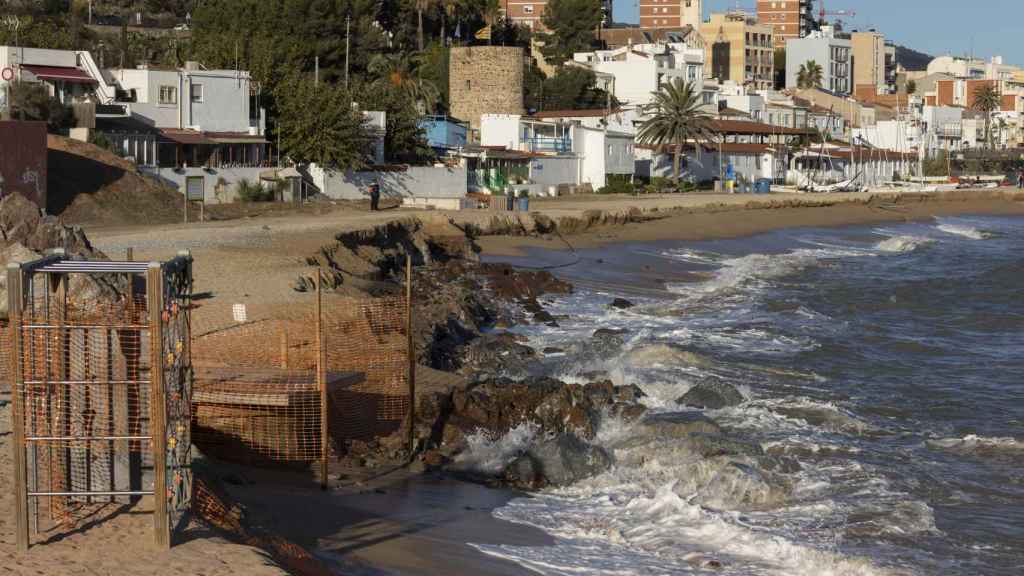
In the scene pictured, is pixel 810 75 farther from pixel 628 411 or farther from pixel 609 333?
pixel 628 411

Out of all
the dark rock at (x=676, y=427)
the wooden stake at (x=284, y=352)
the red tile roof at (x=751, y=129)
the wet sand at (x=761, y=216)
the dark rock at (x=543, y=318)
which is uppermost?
the red tile roof at (x=751, y=129)

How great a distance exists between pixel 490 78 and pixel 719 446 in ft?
212

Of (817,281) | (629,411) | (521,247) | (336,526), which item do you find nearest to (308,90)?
(521,247)

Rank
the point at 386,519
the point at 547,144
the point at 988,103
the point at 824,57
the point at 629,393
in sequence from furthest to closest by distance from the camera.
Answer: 1. the point at 824,57
2. the point at 988,103
3. the point at 547,144
4. the point at 629,393
5. the point at 386,519

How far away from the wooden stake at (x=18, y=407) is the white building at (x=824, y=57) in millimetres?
140709

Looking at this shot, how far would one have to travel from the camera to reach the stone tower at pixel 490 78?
264 ft

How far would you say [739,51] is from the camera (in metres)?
150

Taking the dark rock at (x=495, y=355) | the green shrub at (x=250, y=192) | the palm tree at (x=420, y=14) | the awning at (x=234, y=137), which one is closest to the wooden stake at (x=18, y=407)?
the dark rock at (x=495, y=355)

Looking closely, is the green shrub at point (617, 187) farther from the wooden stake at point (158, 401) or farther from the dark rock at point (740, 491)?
the wooden stake at point (158, 401)

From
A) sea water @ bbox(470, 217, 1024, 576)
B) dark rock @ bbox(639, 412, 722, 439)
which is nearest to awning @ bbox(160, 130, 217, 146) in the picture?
sea water @ bbox(470, 217, 1024, 576)

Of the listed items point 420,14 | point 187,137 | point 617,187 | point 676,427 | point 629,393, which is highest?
point 420,14

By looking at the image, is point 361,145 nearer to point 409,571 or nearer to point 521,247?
point 521,247

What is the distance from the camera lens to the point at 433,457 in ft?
Result: 54.9

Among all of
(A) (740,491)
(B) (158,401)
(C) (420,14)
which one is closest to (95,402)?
(B) (158,401)
